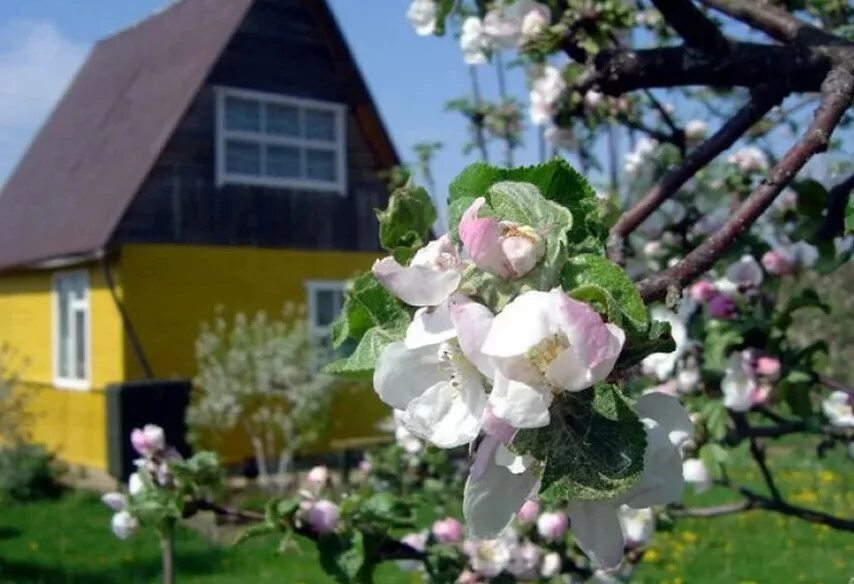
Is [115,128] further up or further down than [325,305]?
further up

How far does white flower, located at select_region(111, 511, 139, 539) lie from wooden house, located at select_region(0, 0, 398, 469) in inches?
350

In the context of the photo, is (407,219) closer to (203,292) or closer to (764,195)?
(764,195)

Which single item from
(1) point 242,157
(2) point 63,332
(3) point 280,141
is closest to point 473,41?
(1) point 242,157

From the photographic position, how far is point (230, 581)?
6.89 m

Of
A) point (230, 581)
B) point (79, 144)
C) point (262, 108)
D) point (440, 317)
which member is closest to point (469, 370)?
point (440, 317)

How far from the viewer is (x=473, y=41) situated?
2.40m

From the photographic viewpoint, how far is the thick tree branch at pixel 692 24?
129 cm

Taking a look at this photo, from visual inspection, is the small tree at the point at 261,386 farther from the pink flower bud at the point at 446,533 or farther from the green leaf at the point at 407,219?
the green leaf at the point at 407,219

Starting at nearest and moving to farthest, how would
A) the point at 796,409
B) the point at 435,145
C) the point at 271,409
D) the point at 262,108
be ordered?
the point at 796,409 → the point at 435,145 → the point at 271,409 → the point at 262,108

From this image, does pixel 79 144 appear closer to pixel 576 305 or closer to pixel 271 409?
pixel 271 409

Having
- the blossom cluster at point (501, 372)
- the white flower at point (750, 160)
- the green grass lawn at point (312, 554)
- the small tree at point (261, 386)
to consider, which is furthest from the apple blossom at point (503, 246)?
the small tree at point (261, 386)

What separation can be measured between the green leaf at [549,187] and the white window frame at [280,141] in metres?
11.1

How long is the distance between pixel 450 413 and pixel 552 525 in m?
1.84

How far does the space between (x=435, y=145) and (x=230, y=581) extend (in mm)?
3410
